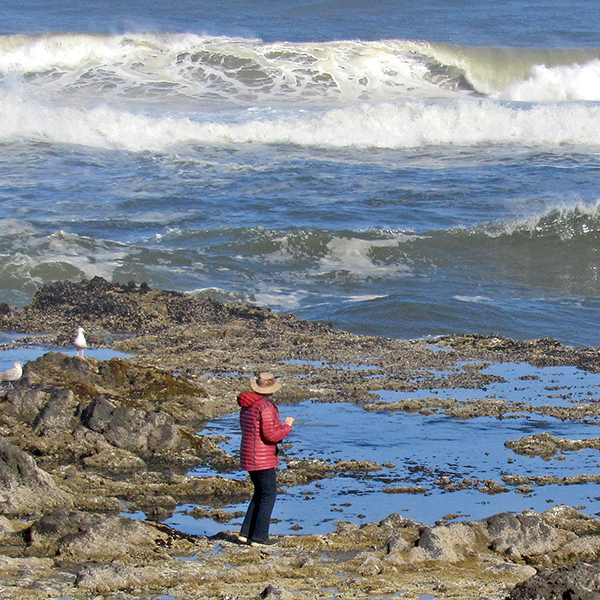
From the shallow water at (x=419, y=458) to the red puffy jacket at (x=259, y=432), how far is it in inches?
18.4

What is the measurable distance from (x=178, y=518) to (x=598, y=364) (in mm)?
6138

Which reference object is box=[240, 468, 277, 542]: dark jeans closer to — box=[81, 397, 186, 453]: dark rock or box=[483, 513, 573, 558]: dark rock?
box=[483, 513, 573, 558]: dark rock

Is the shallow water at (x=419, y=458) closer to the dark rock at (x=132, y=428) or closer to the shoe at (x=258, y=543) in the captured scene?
the shoe at (x=258, y=543)

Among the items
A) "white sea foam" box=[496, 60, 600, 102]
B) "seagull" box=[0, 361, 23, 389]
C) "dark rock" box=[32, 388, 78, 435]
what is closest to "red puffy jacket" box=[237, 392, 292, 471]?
"dark rock" box=[32, 388, 78, 435]

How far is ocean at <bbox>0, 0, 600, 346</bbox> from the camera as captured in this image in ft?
50.1

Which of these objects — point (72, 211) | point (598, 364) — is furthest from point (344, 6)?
point (598, 364)

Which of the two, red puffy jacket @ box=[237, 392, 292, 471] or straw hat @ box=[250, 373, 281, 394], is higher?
straw hat @ box=[250, 373, 281, 394]

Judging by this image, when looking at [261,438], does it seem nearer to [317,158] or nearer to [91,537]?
[91,537]

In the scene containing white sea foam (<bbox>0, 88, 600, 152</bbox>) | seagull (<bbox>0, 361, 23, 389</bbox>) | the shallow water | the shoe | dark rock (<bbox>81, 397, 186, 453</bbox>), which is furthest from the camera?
white sea foam (<bbox>0, 88, 600, 152</bbox>)

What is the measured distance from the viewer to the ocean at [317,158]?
15273 mm

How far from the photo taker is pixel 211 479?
6453mm

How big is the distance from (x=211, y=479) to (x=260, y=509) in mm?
1124

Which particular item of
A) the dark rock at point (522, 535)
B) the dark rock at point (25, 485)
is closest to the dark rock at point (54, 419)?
the dark rock at point (25, 485)

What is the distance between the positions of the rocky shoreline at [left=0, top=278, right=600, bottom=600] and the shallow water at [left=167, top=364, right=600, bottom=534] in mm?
167
